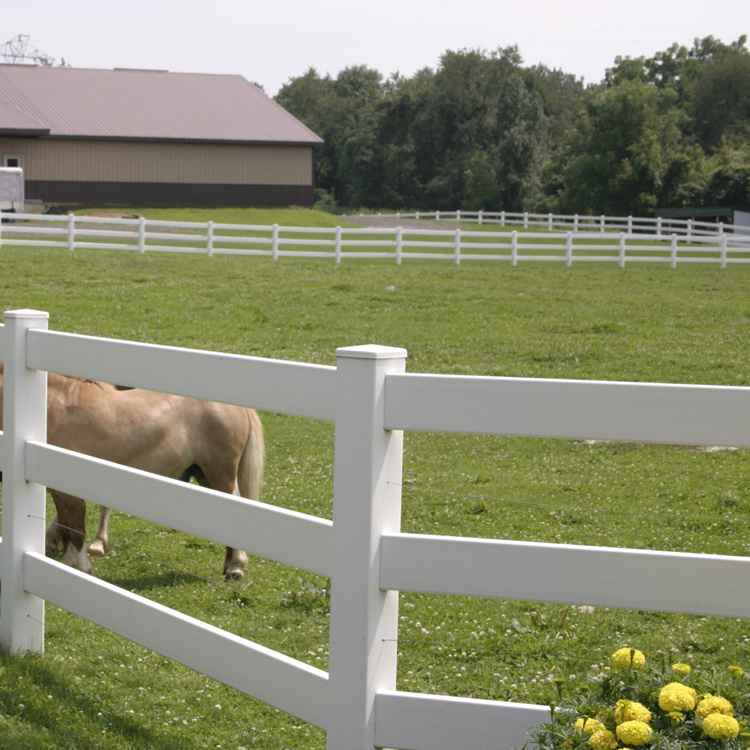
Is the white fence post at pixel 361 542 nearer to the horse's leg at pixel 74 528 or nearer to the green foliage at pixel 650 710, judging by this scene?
the green foliage at pixel 650 710

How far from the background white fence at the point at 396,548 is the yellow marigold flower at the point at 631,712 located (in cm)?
32

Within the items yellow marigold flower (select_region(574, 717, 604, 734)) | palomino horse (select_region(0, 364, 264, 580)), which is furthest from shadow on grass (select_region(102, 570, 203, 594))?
yellow marigold flower (select_region(574, 717, 604, 734))

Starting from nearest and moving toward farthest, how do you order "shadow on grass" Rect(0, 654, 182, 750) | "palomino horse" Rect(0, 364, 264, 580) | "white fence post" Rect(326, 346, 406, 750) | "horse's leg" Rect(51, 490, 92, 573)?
"white fence post" Rect(326, 346, 406, 750)
"shadow on grass" Rect(0, 654, 182, 750)
"horse's leg" Rect(51, 490, 92, 573)
"palomino horse" Rect(0, 364, 264, 580)

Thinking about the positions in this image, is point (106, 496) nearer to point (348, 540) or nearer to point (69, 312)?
point (348, 540)

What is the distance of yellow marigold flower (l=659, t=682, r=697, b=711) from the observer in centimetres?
236

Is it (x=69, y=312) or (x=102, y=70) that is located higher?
(x=102, y=70)

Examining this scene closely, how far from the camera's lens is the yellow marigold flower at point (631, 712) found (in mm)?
2352

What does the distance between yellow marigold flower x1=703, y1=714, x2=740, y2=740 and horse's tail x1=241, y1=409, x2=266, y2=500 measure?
4551mm

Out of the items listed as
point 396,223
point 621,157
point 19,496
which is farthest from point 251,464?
point 621,157

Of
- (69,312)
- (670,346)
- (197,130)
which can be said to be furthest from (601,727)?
(197,130)

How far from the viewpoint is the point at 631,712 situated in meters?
2.36

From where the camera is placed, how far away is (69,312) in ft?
51.7

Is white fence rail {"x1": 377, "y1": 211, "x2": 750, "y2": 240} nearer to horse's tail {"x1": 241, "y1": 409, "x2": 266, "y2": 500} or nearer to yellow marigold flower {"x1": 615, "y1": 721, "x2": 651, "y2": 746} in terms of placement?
horse's tail {"x1": 241, "y1": 409, "x2": 266, "y2": 500}

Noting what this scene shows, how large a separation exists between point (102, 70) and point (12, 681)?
2020 inches
